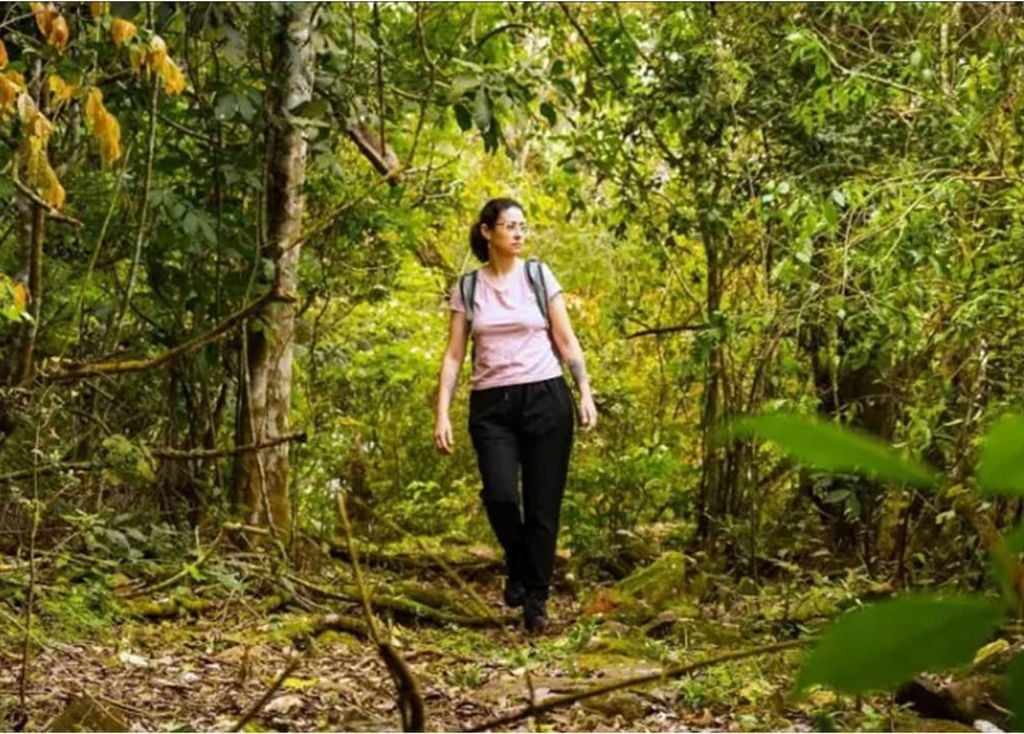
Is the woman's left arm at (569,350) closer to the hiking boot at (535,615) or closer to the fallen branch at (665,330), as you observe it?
the hiking boot at (535,615)

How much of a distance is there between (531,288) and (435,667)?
1.59 meters

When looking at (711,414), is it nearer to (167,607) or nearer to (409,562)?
(409,562)

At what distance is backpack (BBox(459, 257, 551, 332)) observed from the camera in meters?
5.15

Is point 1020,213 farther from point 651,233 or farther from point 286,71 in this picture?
point 651,233

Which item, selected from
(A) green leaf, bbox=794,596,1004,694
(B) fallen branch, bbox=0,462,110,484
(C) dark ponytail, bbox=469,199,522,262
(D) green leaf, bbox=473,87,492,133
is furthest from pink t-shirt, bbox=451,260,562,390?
(A) green leaf, bbox=794,596,1004,694

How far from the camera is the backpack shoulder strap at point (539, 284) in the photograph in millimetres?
5145

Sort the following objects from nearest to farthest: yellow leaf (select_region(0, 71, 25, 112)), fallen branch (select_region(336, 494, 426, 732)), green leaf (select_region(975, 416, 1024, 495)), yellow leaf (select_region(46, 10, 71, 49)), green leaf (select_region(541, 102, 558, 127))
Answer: green leaf (select_region(975, 416, 1024, 495)) → fallen branch (select_region(336, 494, 426, 732)) → yellow leaf (select_region(0, 71, 25, 112)) → yellow leaf (select_region(46, 10, 71, 49)) → green leaf (select_region(541, 102, 558, 127))

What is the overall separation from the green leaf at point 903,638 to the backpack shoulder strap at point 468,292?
4826 mm

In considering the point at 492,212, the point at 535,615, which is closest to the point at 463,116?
the point at 492,212

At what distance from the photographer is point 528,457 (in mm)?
5172

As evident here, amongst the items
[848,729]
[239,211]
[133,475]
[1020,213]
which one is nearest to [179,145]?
[239,211]

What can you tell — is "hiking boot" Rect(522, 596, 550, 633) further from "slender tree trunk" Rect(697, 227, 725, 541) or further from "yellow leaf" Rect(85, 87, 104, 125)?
"yellow leaf" Rect(85, 87, 104, 125)

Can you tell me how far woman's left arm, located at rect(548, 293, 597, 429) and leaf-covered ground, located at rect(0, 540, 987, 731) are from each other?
30.7 inches

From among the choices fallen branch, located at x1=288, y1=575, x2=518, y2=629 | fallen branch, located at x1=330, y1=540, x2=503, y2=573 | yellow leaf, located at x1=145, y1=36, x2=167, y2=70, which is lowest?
fallen branch, located at x1=330, y1=540, x2=503, y2=573
